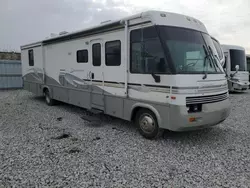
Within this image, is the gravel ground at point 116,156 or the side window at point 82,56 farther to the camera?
the side window at point 82,56

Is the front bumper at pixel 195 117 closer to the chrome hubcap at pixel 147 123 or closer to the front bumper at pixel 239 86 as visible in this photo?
the chrome hubcap at pixel 147 123

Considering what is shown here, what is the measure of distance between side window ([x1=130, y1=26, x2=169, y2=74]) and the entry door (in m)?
1.15

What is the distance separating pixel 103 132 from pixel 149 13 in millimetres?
2933

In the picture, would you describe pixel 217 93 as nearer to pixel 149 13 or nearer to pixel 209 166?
pixel 209 166

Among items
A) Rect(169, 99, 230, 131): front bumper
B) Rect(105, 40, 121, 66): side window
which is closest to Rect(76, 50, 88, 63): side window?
Rect(105, 40, 121, 66): side window

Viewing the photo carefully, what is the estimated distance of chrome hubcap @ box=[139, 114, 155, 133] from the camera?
449 centimetres

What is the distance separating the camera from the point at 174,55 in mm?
3994

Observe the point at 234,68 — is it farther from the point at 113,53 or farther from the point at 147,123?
the point at 147,123

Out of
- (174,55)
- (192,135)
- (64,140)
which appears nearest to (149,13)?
(174,55)

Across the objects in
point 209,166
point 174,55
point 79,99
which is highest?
point 174,55

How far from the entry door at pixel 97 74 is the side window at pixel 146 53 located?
1.15 metres

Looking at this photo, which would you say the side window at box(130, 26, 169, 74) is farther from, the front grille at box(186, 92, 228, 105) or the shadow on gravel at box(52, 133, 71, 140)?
the shadow on gravel at box(52, 133, 71, 140)

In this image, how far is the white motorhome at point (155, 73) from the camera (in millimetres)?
3961

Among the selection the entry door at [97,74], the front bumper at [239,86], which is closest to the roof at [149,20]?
the entry door at [97,74]
